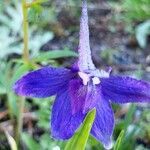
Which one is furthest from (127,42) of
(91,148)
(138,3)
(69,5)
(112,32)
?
(138,3)

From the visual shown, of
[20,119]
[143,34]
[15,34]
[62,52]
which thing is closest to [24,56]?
Answer: [62,52]

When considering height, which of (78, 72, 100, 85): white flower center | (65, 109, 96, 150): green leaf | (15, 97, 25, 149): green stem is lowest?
→ (15, 97, 25, 149): green stem

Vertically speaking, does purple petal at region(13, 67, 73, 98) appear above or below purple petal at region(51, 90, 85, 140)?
above

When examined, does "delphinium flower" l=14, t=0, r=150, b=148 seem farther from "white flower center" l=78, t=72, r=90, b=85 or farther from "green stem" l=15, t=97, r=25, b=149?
"green stem" l=15, t=97, r=25, b=149

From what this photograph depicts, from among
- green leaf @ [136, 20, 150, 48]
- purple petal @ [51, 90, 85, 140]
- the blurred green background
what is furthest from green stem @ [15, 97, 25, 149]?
green leaf @ [136, 20, 150, 48]

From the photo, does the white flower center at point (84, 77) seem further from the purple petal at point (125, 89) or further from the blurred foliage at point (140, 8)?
the blurred foliage at point (140, 8)

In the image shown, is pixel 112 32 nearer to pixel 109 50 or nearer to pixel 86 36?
pixel 109 50
